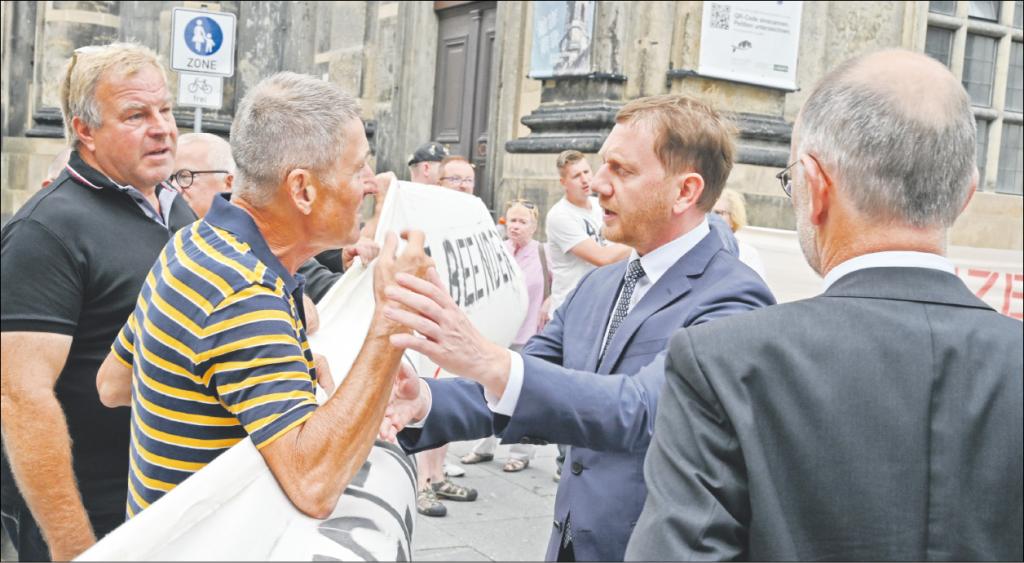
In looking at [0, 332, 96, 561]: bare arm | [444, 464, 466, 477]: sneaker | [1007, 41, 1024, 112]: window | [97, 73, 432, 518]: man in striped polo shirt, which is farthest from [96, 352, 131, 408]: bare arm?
[1007, 41, 1024, 112]: window

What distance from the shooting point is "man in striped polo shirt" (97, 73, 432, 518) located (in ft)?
6.44

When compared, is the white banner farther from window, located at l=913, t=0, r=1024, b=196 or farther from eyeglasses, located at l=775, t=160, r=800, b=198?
window, located at l=913, t=0, r=1024, b=196

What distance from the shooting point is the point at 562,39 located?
9.49 meters

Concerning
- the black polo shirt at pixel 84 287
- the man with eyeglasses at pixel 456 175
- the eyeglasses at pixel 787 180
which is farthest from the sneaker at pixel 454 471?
the eyeglasses at pixel 787 180

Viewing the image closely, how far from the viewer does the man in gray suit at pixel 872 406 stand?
1.60 m

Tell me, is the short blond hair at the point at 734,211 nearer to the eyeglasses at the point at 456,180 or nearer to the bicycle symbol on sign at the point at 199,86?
the eyeglasses at the point at 456,180

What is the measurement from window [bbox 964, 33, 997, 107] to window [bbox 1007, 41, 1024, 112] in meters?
0.28

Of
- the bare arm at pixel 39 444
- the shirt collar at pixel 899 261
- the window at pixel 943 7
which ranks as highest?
the window at pixel 943 7

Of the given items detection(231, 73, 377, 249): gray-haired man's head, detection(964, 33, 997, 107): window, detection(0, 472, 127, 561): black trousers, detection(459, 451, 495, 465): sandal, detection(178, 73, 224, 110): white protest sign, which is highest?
detection(964, 33, 997, 107): window

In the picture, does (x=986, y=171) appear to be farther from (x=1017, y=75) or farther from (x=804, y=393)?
(x=804, y=393)

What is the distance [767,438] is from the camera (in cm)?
163

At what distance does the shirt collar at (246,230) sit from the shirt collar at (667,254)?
925 millimetres

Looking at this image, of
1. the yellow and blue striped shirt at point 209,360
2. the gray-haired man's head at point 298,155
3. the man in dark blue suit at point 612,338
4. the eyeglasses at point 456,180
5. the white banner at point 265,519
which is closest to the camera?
the white banner at point 265,519

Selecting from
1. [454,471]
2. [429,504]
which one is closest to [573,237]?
[454,471]
